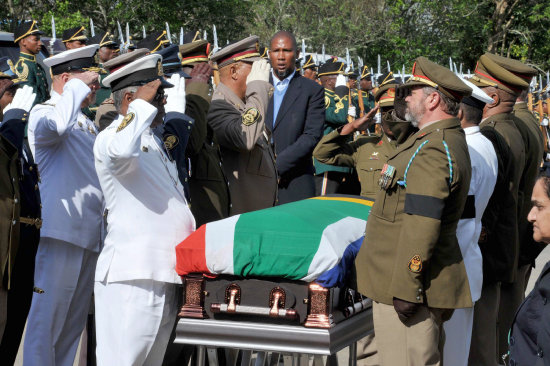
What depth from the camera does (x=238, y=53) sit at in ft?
17.1

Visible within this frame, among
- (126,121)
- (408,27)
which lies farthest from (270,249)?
(408,27)

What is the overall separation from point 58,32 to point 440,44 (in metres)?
15.9

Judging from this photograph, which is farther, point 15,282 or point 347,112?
point 347,112

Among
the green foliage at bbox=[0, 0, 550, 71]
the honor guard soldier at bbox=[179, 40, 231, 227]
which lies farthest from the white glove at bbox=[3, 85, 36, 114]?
the green foliage at bbox=[0, 0, 550, 71]

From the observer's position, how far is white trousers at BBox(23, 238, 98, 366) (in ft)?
15.8

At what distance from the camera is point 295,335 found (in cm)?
378

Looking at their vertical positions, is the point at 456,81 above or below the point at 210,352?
above

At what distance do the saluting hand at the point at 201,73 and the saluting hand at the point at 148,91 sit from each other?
1039mm

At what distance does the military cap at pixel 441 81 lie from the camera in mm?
3895

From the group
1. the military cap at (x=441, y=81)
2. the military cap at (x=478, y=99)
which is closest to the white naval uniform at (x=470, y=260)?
the military cap at (x=478, y=99)

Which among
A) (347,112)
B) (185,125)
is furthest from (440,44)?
(185,125)

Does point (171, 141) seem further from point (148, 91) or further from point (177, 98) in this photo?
point (148, 91)

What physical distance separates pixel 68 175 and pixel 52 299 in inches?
27.5

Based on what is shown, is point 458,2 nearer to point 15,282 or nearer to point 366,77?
point 366,77
